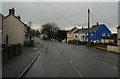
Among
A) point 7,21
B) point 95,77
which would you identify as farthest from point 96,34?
point 95,77

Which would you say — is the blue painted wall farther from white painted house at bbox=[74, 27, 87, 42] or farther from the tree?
the tree

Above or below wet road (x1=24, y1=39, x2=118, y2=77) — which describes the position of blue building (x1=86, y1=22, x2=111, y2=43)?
above

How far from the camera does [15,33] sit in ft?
139

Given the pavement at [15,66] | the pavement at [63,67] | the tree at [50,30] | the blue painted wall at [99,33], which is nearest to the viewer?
the pavement at [15,66]

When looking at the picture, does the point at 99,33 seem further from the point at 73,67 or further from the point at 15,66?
the point at 15,66

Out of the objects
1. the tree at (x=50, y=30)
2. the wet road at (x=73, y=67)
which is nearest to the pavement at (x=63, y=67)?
the wet road at (x=73, y=67)

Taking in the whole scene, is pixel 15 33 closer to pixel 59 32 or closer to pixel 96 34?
pixel 96 34

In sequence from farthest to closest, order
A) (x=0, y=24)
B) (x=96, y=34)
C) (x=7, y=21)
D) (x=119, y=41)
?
(x=96, y=34), (x=7, y=21), (x=119, y=41), (x=0, y=24)

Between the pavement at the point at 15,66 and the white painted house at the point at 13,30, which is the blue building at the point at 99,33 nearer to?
the white painted house at the point at 13,30

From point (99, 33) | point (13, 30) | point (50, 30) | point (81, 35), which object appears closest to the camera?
point (13, 30)

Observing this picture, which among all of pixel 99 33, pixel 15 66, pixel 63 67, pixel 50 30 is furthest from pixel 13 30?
pixel 50 30

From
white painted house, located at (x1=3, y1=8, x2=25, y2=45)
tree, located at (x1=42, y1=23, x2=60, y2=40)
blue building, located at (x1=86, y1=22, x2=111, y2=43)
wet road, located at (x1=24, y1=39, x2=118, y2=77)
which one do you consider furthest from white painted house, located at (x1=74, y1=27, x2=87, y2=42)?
wet road, located at (x1=24, y1=39, x2=118, y2=77)

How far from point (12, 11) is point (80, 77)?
136 feet

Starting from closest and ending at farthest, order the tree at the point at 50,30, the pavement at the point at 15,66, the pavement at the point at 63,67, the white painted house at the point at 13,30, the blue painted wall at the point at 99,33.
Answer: the pavement at the point at 15,66 → the pavement at the point at 63,67 → the white painted house at the point at 13,30 → the blue painted wall at the point at 99,33 → the tree at the point at 50,30
